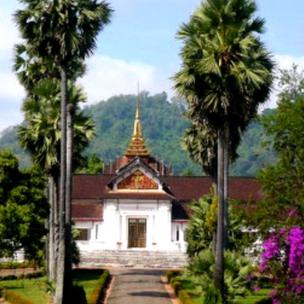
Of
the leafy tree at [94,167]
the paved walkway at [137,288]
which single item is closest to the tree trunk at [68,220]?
the paved walkway at [137,288]

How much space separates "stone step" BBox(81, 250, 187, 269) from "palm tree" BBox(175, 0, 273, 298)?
3183 centimetres

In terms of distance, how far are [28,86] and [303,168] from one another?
18472 millimetres

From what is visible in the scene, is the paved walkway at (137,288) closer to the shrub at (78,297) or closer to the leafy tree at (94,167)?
the shrub at (78,297)

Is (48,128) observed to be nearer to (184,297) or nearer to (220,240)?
(184,297)

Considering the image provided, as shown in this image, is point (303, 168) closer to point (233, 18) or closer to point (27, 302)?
point (233, 18)

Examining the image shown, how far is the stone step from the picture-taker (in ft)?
196

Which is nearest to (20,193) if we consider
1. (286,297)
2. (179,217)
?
(286,297)

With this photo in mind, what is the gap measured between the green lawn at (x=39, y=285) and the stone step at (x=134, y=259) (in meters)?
9.76

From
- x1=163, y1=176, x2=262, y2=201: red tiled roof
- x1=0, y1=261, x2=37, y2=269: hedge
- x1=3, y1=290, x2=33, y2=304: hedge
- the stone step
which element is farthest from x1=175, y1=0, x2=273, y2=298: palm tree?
x1=163, y1=176, x2=262, y2=201: red tiled roof

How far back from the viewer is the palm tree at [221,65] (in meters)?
27.8

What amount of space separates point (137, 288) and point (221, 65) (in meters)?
15.8

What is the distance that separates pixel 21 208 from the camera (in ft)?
128

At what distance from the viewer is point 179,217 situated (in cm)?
6538

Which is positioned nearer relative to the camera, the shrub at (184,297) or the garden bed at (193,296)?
the shrub at (184,297)
